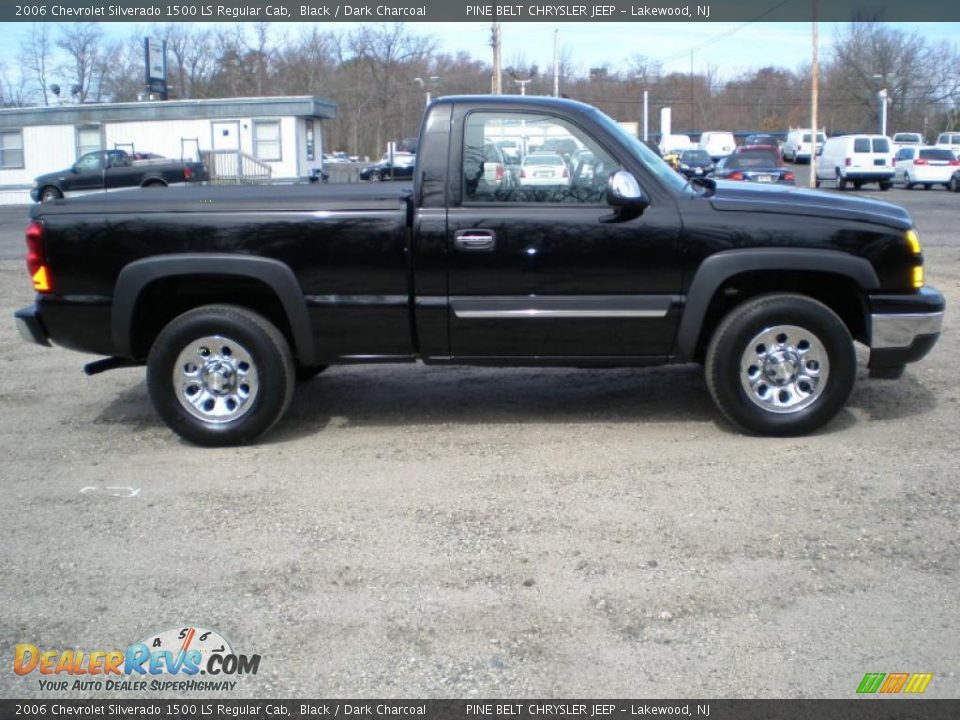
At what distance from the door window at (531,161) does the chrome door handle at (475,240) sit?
210 mm

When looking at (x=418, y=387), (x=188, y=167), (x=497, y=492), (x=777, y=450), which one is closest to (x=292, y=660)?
(x=497, y=492)

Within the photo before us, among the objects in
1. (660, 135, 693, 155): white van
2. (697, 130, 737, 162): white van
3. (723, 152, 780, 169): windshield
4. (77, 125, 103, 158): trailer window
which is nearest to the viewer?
(723, 152, 780, 169): windshield

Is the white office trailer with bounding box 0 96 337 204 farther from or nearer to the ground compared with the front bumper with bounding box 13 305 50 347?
farther from the ground

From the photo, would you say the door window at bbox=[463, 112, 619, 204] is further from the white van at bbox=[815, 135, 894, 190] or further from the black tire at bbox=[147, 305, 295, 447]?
the white van at bbox=[815, 135, 894, 190]

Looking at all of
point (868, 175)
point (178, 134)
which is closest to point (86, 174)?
point (178, 134)

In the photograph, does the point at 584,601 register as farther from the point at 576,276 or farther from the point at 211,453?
the point at 211,453

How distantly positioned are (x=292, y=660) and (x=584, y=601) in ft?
3.75

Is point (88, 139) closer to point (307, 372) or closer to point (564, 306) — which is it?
point (307, 372)

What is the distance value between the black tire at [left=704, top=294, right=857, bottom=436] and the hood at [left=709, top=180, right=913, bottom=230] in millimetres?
498

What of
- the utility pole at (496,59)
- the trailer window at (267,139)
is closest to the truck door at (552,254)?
the utility pole at (496,59)

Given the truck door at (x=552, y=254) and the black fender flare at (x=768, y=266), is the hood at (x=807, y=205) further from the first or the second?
the truck door at (x=552, y=254)

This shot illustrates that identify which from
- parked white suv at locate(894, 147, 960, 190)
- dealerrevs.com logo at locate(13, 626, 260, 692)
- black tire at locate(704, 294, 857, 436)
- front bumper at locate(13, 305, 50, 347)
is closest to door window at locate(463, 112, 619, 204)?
black tire at locate(704, 294, 857, 436)

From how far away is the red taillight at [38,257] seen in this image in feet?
18.6

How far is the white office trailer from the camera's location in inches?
1344
